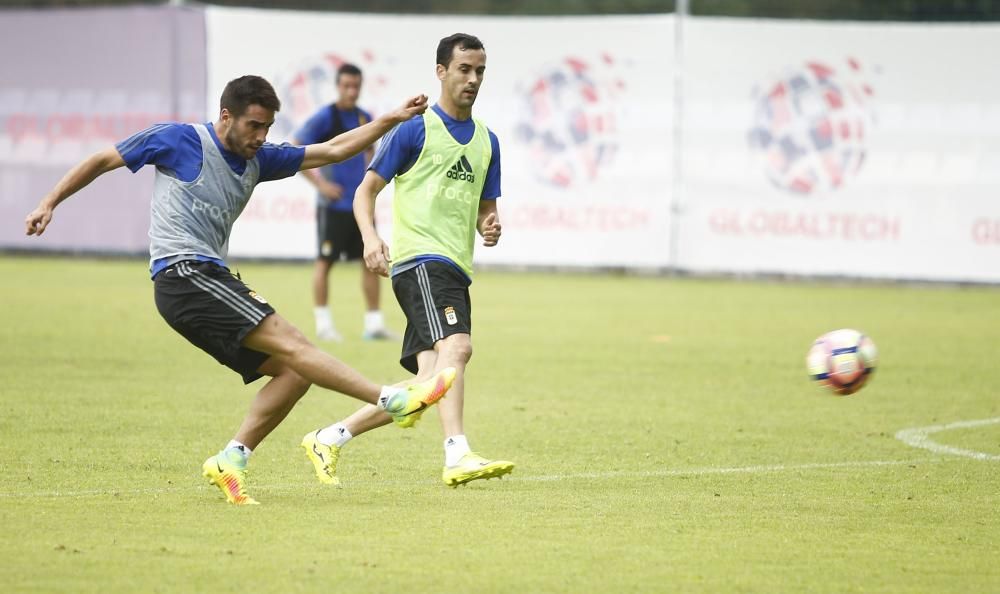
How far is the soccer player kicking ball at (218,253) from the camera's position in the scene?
22.6 feet

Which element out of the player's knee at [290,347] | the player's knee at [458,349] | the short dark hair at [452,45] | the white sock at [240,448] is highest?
the short dark hair at [452,45]

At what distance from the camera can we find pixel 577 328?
1623cm

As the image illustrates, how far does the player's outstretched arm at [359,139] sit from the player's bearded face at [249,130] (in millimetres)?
443

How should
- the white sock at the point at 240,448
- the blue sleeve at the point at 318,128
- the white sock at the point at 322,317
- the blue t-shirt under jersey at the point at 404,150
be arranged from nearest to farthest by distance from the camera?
the white sock at the point at 240,448 → the blue t-shirt under jersey at the point at 404,150 → the blue sleeve at the point at 318,128 → the white sock at the point at 322,317

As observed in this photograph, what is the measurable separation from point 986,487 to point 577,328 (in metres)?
8.55

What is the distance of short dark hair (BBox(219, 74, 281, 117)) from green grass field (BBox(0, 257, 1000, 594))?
1708mm

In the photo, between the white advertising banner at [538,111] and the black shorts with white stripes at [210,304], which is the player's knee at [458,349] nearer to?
the black shorts with white stripes at [210,304]

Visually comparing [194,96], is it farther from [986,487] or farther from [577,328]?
[986,487]

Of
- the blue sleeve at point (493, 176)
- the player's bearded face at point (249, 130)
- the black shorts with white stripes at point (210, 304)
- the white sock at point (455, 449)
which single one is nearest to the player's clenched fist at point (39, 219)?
the black shorts with white stripes at point (210, 304)

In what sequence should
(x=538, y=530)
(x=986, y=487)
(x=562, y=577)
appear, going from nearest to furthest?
(x=562, y=577) < (x=538, y=530) < (x=986, y=487)

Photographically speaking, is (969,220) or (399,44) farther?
(399,44)

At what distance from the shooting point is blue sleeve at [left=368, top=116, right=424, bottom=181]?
780 centimetres

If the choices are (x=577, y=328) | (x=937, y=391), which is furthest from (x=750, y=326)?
(x=937, y=391)

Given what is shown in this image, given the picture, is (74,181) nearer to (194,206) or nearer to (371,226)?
(194,206)
